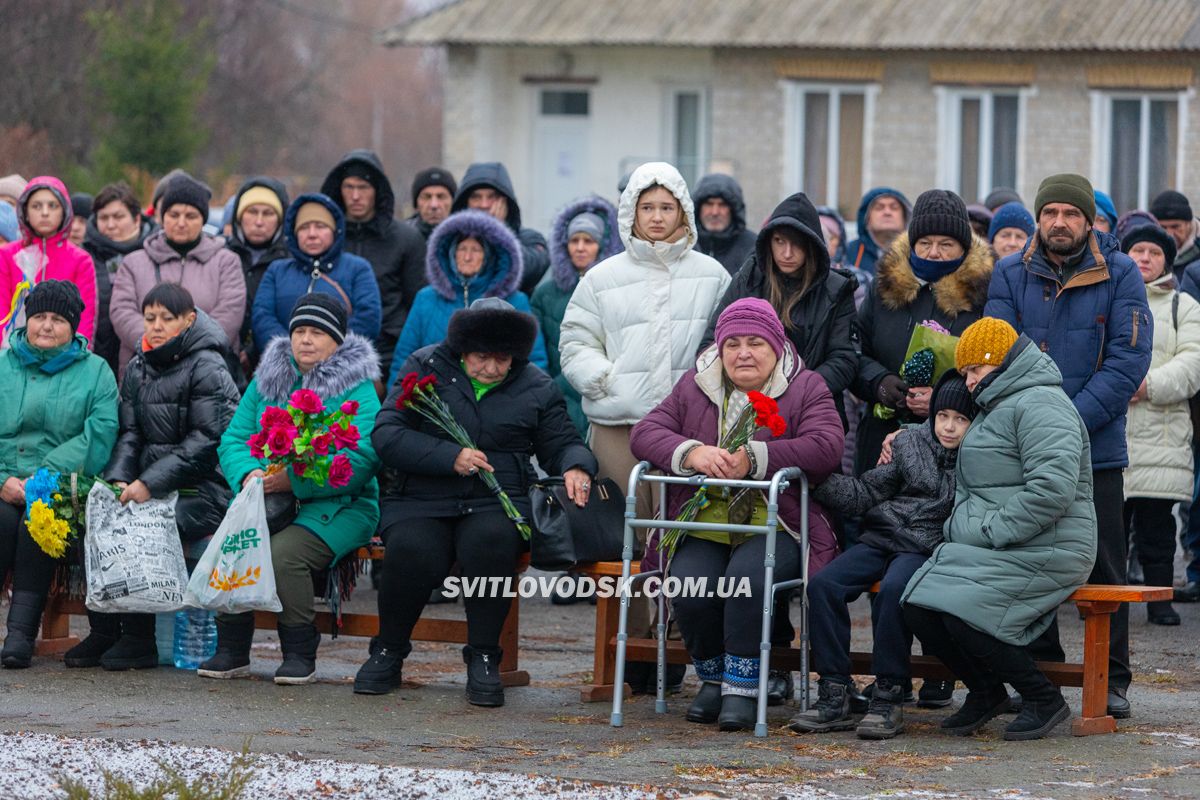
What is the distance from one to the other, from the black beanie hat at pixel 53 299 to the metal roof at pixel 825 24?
17.5 meters

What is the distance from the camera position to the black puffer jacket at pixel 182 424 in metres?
8.26

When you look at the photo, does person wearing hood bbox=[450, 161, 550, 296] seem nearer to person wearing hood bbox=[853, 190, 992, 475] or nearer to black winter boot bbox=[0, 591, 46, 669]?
person wearing hood bbox=[853, 190, 992, 475]

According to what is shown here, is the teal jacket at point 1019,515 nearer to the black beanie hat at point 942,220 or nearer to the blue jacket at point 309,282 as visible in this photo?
the black beanie hat at point 942,220

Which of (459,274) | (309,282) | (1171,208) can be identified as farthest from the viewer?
(1171,208)

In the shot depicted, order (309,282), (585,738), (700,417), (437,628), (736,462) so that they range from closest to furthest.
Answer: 1. (585,738)
2. (736,462)
3. (700,417)
4. (437,628)
5. (309,282)

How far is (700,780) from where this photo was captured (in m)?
6.06

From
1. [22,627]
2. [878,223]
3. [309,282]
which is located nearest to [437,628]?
[22,627]

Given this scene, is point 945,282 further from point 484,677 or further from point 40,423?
point 40,423

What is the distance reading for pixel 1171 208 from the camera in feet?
34.8

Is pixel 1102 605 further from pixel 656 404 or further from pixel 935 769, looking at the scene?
pixel 656 404

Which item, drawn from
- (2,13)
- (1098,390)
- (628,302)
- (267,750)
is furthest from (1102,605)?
(2,13)

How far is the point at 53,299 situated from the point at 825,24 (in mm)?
18043

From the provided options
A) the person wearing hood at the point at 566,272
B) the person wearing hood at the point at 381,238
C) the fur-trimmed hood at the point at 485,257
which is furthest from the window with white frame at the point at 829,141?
the fur-trimmed hood at the point at 485,257

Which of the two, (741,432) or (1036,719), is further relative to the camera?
(741,432)
